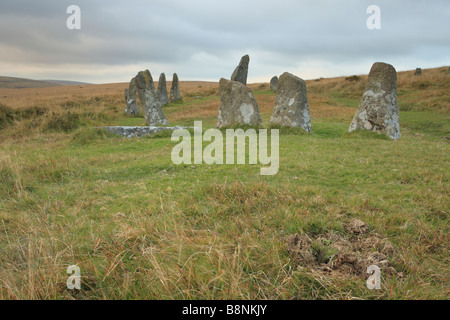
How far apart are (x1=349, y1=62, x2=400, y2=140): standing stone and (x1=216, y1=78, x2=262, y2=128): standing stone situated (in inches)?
184

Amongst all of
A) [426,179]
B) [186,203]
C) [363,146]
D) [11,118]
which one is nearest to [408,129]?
[363,146]

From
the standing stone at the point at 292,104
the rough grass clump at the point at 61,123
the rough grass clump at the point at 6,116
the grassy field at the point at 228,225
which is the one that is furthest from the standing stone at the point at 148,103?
the grassy field at the point at 228,225

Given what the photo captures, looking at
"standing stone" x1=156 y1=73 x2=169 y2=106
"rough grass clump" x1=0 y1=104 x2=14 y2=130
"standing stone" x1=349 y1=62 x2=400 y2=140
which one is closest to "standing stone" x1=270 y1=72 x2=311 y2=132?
"standing stone" x1=349 y1=62 x2=400 y2=140

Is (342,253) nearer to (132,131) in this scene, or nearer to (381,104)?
(381,104)

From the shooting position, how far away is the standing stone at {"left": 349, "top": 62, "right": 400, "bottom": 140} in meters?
12.9

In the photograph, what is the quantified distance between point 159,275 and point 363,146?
9177mm

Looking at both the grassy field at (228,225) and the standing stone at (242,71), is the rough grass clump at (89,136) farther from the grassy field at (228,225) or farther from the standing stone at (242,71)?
the standing stone at (242,71)

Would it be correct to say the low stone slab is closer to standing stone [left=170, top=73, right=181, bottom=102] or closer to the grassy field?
the grassy field

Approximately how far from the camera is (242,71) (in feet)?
83.5

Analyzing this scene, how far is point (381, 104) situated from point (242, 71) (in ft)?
47.4

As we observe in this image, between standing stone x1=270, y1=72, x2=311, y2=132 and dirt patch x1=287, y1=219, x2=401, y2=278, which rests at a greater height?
standing stone x1=270, y1=72, x2=311, y2=132

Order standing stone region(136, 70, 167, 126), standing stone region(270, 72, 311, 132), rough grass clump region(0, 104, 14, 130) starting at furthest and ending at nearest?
standing stone region(136, 70, 167, 126) < rough grass clump region(0, 104, 14, 130) < standing stone region(270, 72, 311, 132)

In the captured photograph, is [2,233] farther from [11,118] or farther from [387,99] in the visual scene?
[11,118]

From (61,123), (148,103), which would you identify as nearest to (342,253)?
(61,123)
